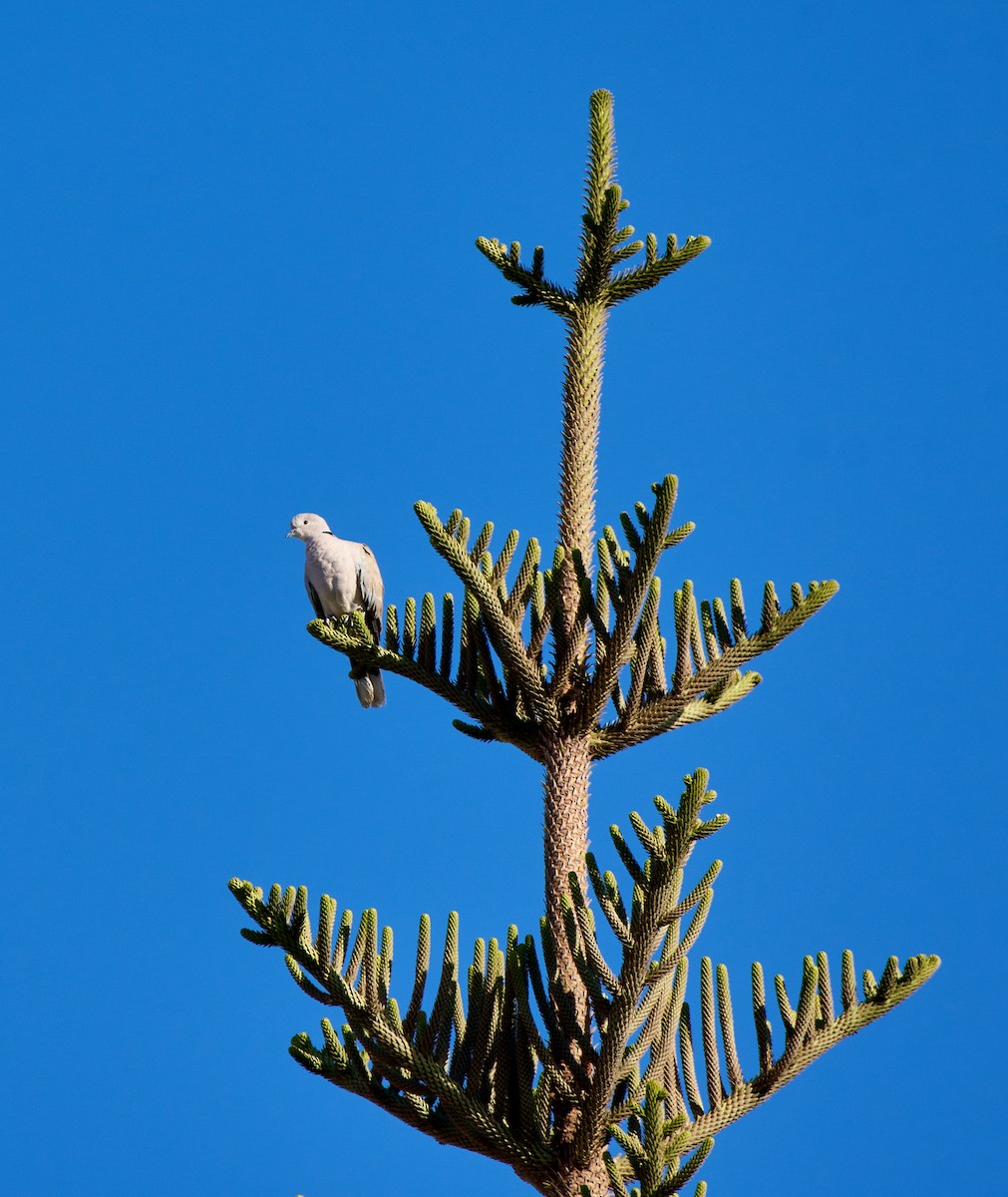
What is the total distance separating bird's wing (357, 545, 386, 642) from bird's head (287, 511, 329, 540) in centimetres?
137

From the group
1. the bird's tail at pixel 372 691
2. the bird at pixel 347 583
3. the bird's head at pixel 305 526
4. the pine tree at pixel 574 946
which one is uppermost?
the bird's head at pixel 305 526

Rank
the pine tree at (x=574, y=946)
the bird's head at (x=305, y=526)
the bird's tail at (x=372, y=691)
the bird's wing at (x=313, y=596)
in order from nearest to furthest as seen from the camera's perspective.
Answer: the pine tree at (x=574, y=946), the bird's tail at (x=372, y=691), the bird's wing at (x=313, y=596), the bird's head at (x=305, y=526)

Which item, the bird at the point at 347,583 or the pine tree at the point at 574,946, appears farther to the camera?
the bird at the point at 347,583

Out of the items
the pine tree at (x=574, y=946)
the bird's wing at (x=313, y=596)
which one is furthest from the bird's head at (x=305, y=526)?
the pine tree at (x=574, y=946)

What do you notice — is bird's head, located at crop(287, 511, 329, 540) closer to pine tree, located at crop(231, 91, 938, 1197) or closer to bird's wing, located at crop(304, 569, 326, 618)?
bird's wing, located at crop(304, 569, 326, 618)

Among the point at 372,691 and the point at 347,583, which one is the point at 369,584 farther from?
the point at 372,691

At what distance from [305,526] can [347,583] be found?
173 centimetres

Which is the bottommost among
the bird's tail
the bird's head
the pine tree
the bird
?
the pine tree

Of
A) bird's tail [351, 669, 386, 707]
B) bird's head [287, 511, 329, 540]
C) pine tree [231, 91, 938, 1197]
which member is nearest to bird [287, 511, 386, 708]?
bird's tail [351, 669, 386, 707]

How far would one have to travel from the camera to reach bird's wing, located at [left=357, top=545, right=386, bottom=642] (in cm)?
963

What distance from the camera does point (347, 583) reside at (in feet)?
31.3

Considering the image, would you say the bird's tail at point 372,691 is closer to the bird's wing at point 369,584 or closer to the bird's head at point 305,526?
the bird's wing at point 369,584

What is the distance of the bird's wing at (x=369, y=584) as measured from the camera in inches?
379

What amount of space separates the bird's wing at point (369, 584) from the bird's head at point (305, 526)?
1.37 meters
